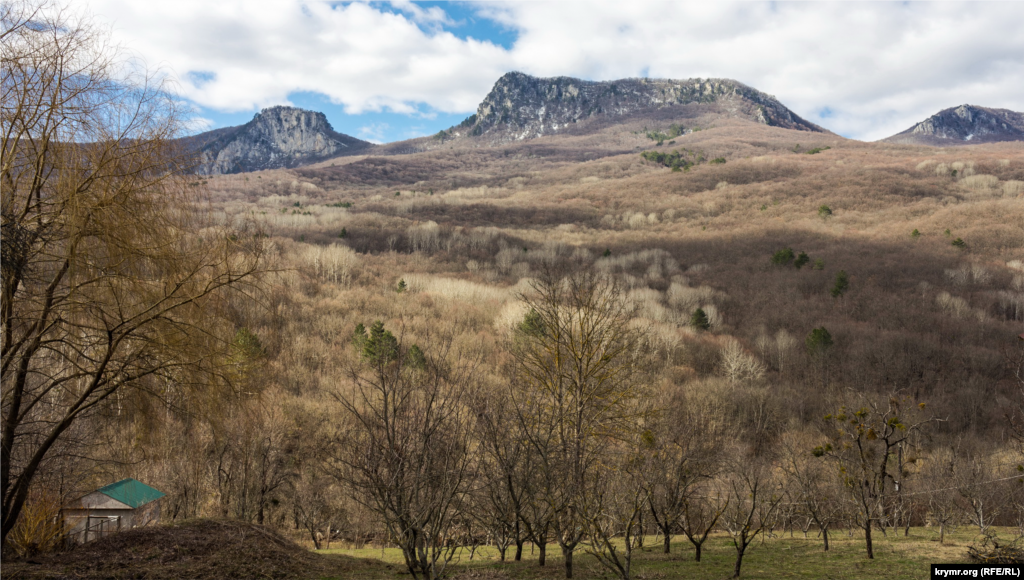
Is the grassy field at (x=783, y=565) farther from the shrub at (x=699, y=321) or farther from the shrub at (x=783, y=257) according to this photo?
the shrub at (x=783, y=257)

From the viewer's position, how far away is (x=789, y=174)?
384ft

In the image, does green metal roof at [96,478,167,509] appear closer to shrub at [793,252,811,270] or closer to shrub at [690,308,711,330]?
shrub at [690,308,711,330]

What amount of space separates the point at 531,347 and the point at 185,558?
1622 cm

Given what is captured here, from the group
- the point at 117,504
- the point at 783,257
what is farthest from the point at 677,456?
the point at 783,257

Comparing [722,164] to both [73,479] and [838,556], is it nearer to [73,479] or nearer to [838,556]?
[838,556]

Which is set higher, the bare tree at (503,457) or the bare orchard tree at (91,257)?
the bare orchard tree at (91,257)

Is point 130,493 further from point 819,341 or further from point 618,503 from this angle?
point 819,341

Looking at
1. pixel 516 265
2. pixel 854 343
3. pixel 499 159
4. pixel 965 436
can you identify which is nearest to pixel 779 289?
pixel 854 343

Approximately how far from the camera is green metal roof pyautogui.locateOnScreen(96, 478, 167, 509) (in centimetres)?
1611

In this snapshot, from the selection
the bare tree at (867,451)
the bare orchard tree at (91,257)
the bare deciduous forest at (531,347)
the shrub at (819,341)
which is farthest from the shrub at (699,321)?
the bare orchard tree at (91,257)

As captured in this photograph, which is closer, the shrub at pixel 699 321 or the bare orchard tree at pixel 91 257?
the bare orchard tree at pixel 91 257

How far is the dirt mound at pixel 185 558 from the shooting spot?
7953 mm

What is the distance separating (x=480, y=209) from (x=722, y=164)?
2394 inches

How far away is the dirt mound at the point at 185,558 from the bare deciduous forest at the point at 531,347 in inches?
47.5
